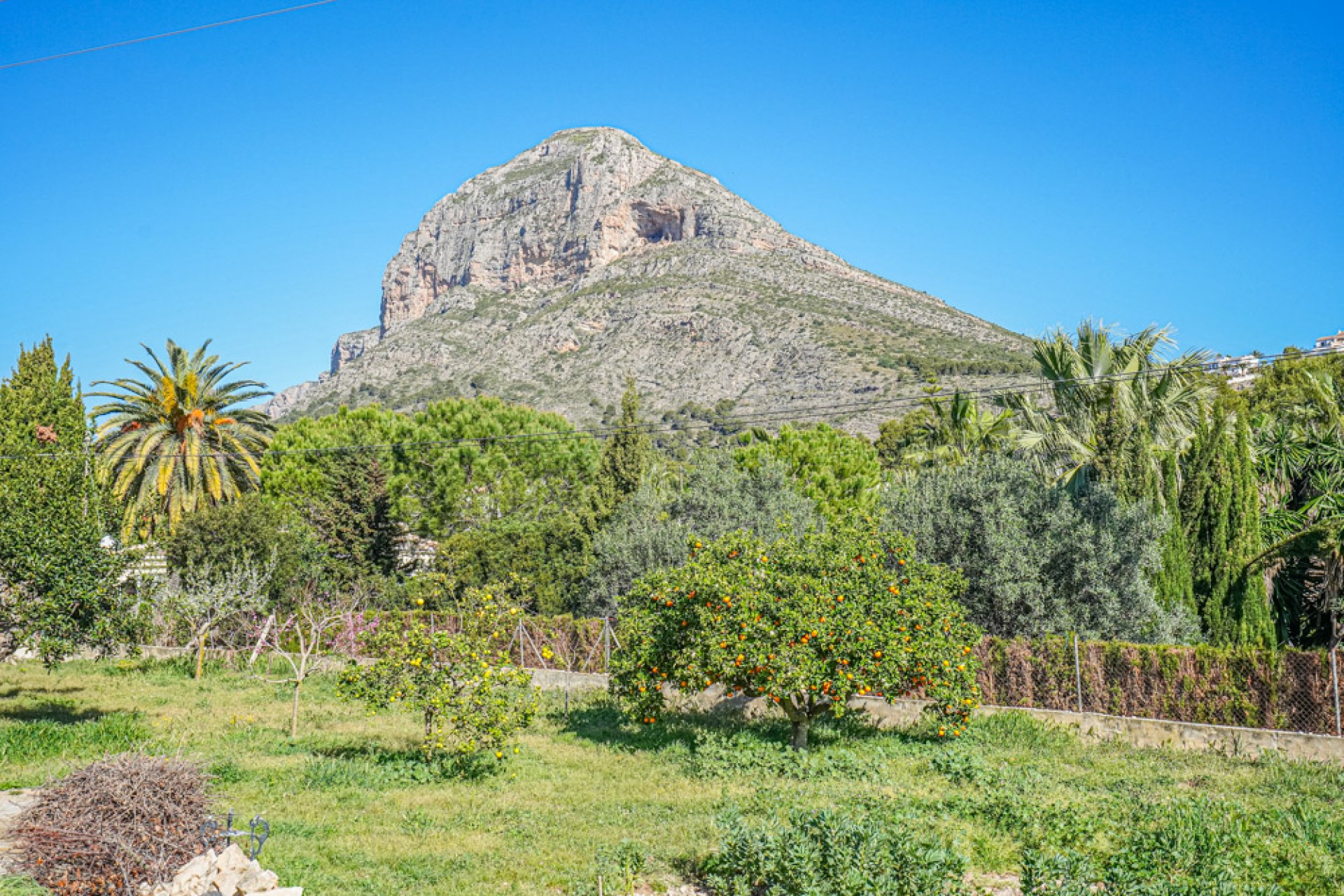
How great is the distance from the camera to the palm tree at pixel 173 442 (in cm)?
3241

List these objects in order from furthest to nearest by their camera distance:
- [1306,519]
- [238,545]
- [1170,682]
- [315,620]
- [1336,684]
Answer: [238,545]
[315,620]
[1306,519]
[1170,682]
[1336,684]

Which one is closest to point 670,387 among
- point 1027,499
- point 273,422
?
point 273,422

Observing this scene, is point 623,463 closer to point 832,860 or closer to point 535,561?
point 535,561

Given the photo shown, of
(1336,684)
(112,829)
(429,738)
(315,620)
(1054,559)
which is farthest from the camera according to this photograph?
(315,620)

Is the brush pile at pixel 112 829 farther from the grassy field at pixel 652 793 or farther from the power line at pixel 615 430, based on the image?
the power line at pixel 615 430

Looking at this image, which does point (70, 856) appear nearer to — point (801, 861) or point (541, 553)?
point (801, 861)

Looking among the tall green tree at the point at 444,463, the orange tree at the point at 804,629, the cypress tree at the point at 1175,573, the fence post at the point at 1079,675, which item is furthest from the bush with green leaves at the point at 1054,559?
the tall green tree at the point at 444,463

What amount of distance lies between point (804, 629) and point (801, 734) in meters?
2.15

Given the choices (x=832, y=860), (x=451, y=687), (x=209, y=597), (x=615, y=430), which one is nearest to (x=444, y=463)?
(x=615, y=430)

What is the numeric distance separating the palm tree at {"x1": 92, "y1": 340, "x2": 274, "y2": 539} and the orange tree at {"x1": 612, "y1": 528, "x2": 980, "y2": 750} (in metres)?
22.8

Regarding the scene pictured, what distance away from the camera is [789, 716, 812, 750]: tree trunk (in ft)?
47.6

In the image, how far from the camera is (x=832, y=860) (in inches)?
305

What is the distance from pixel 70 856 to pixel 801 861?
6124 mm

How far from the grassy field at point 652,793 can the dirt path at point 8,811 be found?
1.79 feet
